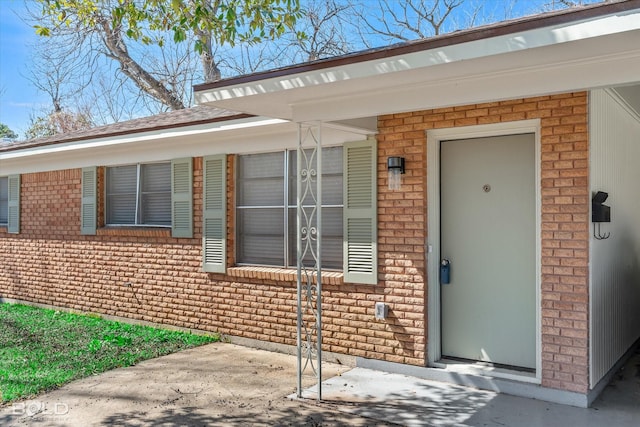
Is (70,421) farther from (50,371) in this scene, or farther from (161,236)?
(161,236)

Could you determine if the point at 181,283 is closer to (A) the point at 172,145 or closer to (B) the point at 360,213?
(A) the point at 172,145

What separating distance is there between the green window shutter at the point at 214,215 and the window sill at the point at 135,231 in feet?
2.65

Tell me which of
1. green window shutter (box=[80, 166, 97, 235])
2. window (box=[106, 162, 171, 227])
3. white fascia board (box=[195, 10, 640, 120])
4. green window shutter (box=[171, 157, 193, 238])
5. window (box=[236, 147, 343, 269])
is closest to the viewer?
white fascia board (box=[195, 10, 640, 120])

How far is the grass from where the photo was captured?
5715 mm

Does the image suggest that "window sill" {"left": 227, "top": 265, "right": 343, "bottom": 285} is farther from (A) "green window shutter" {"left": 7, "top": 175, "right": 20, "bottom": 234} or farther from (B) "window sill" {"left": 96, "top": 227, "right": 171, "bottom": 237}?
(A) "green window shutter" {"left": 7, "top": 175, "right": 20, "bottom": 234}

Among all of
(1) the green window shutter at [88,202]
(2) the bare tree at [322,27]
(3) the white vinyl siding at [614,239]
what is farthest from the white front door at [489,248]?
(2) the bare tree at [322,27]

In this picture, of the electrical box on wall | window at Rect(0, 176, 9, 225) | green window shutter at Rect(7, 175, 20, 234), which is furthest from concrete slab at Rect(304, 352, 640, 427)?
window at Rect(0, 176, 9, 225)

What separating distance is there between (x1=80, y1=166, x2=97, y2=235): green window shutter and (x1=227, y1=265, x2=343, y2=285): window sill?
2.97 metres

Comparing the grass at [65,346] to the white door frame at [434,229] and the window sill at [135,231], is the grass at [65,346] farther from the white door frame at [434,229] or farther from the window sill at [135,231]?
the white door frame at [434,229]

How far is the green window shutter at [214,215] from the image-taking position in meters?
7.36

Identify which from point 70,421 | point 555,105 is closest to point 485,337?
point 555,105

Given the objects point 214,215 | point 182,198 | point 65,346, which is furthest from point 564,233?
point 65,346

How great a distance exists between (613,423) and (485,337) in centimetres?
142

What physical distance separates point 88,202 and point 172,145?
6.83 feet
